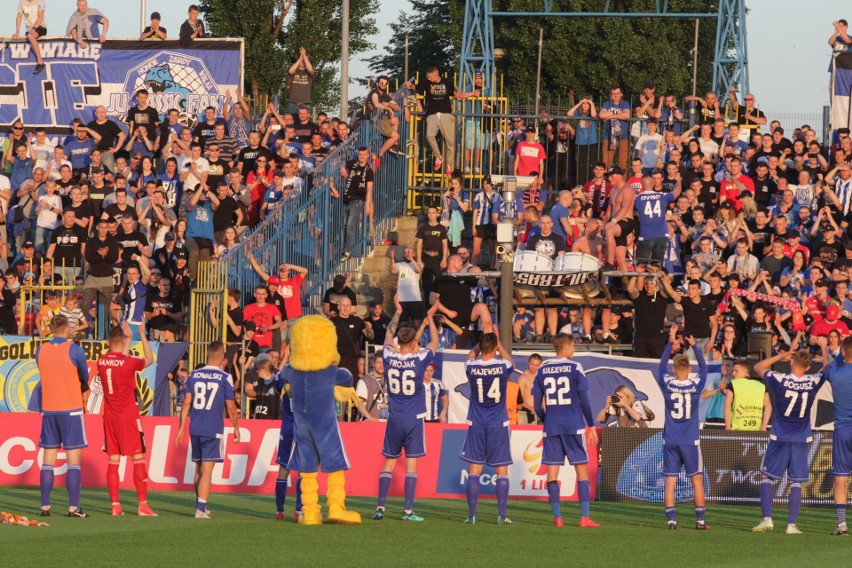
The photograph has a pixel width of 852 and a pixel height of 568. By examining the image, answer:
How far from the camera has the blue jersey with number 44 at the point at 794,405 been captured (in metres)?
14.9

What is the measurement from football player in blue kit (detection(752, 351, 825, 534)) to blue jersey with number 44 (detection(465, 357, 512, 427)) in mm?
2715

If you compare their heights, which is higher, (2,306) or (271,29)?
(271,29)

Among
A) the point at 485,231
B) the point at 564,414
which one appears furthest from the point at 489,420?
the point at 485,231

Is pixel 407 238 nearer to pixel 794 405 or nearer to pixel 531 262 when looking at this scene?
pixel 531 262

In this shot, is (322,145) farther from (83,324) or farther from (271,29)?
(271,29)

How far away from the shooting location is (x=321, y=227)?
23844 mm

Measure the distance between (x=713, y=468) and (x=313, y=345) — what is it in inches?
239

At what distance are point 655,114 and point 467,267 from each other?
5.80 m

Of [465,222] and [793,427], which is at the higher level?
[465,222]

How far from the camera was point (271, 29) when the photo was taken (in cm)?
4562

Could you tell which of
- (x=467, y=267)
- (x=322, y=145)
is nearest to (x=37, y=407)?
(x=467, y=267)

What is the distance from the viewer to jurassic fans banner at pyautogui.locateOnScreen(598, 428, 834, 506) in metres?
17.8

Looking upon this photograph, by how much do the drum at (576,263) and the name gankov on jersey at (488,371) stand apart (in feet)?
21.0

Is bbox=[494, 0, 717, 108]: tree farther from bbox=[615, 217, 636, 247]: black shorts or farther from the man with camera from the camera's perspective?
bbox=[615, 217, 636, 247]: black shorts
